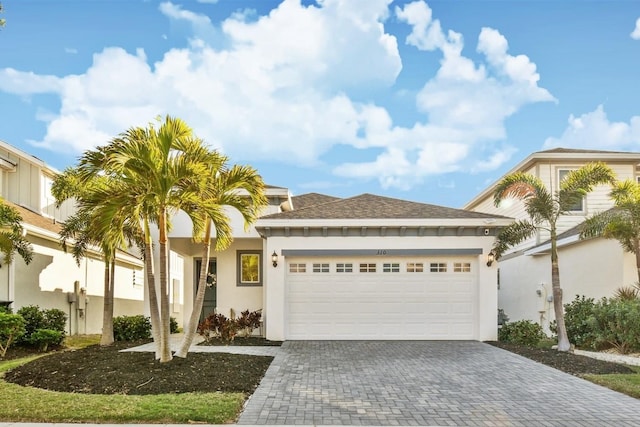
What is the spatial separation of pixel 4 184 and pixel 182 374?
11.8m

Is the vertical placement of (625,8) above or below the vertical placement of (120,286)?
above

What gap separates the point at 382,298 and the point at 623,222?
6.36 metres

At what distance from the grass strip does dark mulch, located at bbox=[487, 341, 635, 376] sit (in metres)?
6.39

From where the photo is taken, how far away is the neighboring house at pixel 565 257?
1409cm

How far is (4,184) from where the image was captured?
16016 mm

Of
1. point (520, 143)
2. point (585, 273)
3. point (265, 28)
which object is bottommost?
point (585, 273)

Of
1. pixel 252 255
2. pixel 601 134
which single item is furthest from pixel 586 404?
pixel 601 134

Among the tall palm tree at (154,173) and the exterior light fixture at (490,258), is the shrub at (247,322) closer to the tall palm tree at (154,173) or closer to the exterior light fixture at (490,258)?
the tall palm tree at (154,173)

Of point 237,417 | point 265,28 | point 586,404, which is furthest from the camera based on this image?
point 265,28

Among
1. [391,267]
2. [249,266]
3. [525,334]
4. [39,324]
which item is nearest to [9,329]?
[39,324]

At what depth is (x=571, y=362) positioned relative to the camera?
32.8 feet

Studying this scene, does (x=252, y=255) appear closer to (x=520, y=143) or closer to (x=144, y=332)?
(x=144, y=332)

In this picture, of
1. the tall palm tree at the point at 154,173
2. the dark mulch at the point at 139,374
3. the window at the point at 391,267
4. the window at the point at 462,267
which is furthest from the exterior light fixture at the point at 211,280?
the tall palm tree at the point at 154,173

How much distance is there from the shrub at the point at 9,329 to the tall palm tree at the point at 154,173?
4592 millimetres
